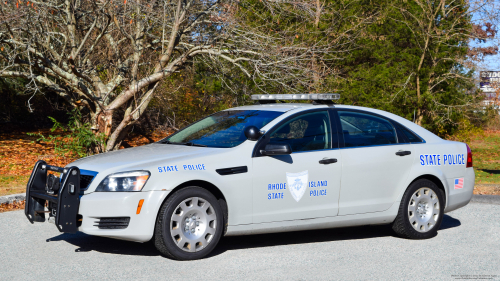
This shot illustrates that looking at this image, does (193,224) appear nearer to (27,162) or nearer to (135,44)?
(135,44)

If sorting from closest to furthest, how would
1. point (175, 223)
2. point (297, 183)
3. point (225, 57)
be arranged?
point (175, 223), point (297, 183), point (225, 57)

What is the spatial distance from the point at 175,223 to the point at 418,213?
→ 118 inches

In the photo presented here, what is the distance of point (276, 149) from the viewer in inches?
220

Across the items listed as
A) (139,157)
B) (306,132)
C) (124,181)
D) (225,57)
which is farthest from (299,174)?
(225,57)

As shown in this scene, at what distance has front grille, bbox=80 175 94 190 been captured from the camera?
5301mm

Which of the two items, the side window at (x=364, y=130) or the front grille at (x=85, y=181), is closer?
the front grille at (x=85, y=181)

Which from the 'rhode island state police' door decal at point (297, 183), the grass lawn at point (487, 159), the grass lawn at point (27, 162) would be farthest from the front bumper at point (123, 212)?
the grass lawn at point (487, 159)

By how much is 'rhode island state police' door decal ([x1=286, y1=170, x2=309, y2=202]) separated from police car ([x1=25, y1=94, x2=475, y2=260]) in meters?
0.01

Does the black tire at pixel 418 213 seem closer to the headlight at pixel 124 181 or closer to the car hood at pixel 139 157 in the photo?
the car hood at pixel 139 157

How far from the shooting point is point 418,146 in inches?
262

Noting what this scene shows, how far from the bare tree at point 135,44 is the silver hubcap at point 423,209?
5.87 metres

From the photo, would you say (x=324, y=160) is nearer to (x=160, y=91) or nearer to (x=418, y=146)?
(x=418, y=146)

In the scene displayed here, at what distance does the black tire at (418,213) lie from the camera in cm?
645

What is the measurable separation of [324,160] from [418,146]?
1404mm
